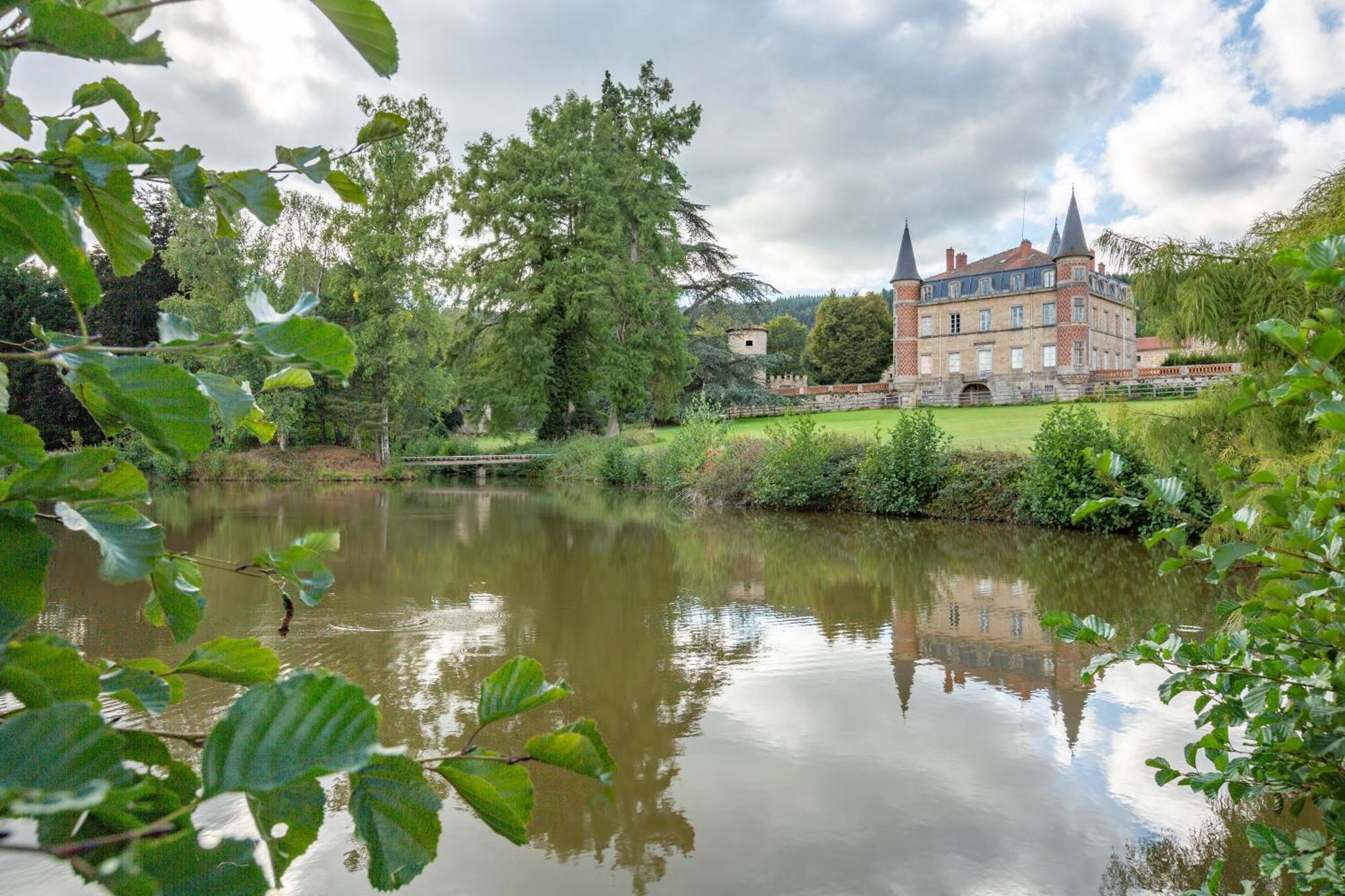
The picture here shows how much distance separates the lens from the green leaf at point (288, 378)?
73 cm

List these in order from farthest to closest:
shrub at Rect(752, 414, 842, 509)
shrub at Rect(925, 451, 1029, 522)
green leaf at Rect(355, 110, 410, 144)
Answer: shrub at Rect(752, 414, 842, 509) → shrub at Rect(925, 451, 1029, 522) → green leaf at Rect(355, 110, 410, 144)

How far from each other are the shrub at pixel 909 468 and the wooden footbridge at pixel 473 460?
1503 cm

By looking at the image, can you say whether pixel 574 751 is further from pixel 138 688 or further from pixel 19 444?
pixel 19 444

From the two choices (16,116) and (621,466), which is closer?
(16,116)

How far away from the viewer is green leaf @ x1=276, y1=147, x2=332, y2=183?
91 cm

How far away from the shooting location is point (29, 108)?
0.80 meters

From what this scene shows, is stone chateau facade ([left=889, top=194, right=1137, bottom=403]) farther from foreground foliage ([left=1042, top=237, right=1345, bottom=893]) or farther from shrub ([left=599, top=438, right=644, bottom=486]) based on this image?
foreground foliage ([left=1042, top=237, right=1345, bottom=893])

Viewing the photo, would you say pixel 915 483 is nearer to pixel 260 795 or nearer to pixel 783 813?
pixel 783 813

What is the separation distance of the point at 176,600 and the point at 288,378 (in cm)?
24

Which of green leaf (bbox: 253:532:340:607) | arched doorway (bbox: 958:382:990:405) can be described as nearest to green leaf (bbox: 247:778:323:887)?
green leaf (bbox: 253:532:340:607)

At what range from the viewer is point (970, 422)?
28750 millimetres

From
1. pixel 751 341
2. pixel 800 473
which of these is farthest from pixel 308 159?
pixel 751 341

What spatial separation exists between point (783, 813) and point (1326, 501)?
2.89m

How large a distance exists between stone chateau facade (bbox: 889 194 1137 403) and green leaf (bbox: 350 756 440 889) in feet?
131
